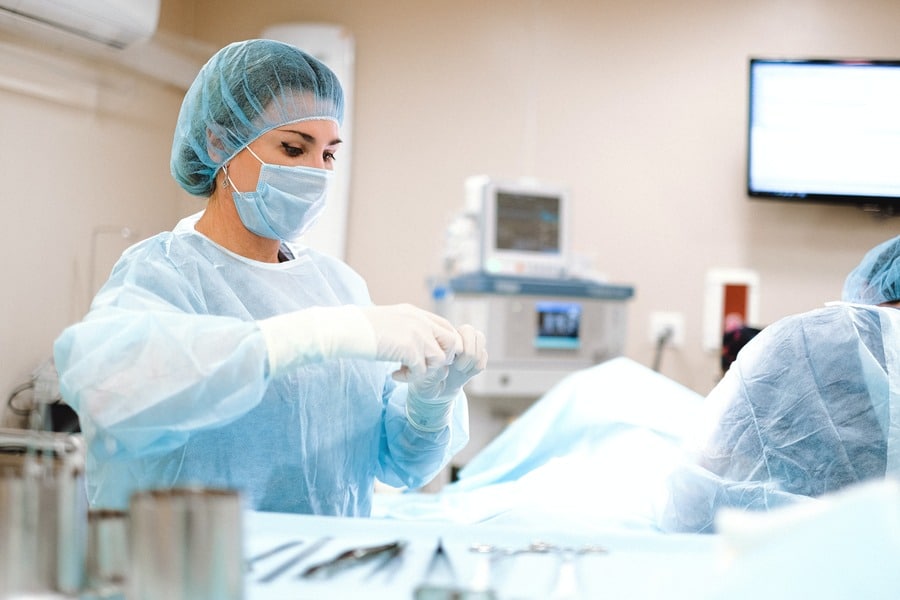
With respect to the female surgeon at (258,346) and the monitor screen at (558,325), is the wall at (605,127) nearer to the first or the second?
the monitor screen at (558,325)

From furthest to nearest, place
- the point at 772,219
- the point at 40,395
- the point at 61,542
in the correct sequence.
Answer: the point at 772,219, the point at 40,395, the point at 61,542

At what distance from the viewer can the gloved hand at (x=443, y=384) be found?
127 cm

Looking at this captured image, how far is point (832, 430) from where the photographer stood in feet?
4.77

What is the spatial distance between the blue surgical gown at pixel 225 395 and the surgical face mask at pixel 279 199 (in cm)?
6

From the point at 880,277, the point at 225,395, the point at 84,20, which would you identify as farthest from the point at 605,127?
the point at 225,395

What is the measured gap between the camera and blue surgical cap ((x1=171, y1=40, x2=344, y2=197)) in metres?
1.39

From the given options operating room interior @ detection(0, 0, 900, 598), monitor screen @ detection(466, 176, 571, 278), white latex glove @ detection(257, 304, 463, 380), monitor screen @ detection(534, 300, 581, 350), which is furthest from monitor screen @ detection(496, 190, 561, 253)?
white latex glove @ detection(257, 304, 463, 380)

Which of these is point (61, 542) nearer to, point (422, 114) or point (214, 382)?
point (214, 382)

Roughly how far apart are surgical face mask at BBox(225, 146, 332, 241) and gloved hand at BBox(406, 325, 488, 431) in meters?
0.31

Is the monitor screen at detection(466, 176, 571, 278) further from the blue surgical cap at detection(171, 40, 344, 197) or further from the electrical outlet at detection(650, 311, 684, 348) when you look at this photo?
the blue surgical cap at detection(171, 40, 344, 197)

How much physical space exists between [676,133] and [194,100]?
8.59ft

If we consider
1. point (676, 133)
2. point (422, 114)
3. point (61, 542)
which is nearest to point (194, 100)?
point (61, 542)

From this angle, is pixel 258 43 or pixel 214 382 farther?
pixel 258 43

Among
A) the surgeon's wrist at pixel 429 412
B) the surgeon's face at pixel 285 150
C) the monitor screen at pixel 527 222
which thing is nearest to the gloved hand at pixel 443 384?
the surgeon's wrist at pixel 429 412
